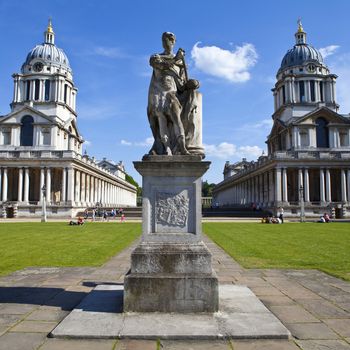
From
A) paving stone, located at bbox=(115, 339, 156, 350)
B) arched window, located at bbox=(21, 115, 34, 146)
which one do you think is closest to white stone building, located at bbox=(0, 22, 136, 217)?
arched window, located at bbox=(21, 115, 34, 146)

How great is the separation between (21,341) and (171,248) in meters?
2.62

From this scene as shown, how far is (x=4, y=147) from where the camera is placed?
224 ft

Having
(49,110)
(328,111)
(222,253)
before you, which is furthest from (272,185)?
(222,253)

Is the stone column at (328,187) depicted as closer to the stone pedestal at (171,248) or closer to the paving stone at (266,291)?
the paving stone at (266,291)

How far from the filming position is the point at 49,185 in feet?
205

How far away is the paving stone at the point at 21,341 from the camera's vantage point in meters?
4.56

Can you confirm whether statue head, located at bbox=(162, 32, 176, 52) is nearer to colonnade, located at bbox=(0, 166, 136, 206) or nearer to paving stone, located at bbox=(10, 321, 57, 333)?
paving stone, located at bbox=(10, 321, 57, 333)

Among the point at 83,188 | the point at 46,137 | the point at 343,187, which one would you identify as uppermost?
the point at 46,137

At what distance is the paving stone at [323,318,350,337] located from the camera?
516cm

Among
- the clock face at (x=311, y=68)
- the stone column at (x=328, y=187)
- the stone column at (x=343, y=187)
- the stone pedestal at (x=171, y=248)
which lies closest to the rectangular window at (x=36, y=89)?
the clock face at (x=311, y=68)

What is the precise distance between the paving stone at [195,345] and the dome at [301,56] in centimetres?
8173

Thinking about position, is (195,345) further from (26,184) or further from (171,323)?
(26,184)

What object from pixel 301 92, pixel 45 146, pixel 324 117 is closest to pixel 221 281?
pixel 45 146

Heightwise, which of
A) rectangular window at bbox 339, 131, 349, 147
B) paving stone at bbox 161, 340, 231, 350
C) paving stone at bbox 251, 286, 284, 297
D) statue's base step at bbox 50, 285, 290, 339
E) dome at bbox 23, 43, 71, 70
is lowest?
paving stone at bbox 251, 286, 284, 297
